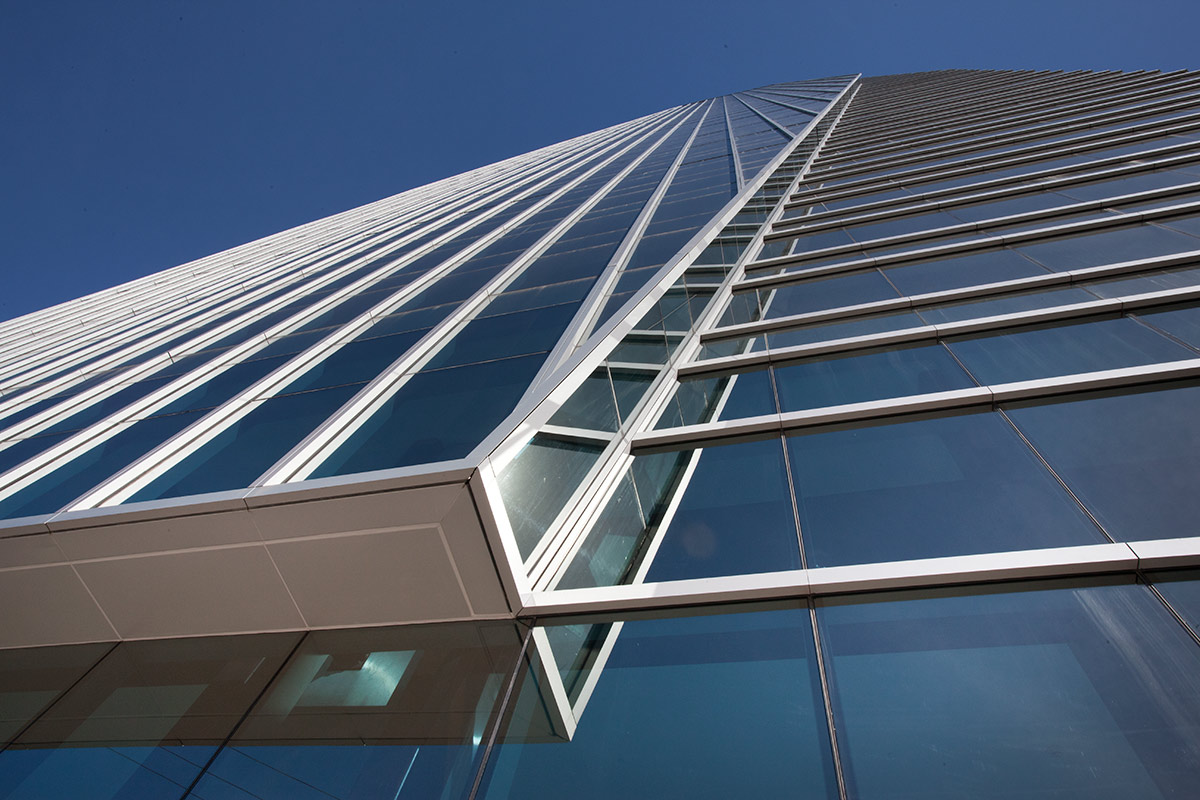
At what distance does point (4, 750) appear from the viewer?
3.86m

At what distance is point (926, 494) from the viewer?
4.42 metres

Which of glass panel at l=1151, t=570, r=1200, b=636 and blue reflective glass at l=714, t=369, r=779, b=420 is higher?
blue reflective glass at l=714, t=369, r=779, b=420

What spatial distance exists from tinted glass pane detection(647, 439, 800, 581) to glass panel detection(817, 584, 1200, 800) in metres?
0.62

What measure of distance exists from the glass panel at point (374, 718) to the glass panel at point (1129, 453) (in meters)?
3.82

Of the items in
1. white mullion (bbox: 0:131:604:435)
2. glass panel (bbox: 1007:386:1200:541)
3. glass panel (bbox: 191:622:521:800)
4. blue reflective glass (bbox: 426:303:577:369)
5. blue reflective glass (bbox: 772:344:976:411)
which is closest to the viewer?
glass panel (bbox: 191:622:521:800)

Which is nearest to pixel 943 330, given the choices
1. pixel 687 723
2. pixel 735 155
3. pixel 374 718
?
pixel 687 723

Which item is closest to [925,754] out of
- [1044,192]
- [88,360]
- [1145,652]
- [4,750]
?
[1145,652]

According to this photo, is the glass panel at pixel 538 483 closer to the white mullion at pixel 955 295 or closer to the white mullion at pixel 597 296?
the white mullion at pixel 597 296

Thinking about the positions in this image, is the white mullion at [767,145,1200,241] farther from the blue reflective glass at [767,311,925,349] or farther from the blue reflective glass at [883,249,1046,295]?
the blue reflective glass at [767,311,925,349]

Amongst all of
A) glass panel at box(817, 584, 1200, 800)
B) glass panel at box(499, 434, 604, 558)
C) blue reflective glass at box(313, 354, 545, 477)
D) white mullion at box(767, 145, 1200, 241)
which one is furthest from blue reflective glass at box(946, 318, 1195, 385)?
white mullion at box(767, 145, 1200, 241)

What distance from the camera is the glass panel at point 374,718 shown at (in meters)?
3.25

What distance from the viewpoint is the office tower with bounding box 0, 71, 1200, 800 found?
309 cm

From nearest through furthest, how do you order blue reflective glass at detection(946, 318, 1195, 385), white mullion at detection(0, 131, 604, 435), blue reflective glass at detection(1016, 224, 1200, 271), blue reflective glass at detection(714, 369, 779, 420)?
blue reflective glass at detection(946, 318, 1195, 385) < blue reflective glass at detection(714, 369, 779, 420) < blue reflective glass at detection(1016, 224, 1200, 271) < white mullion at detection(0, 131, 604, 435)

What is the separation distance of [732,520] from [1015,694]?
1921 mm
